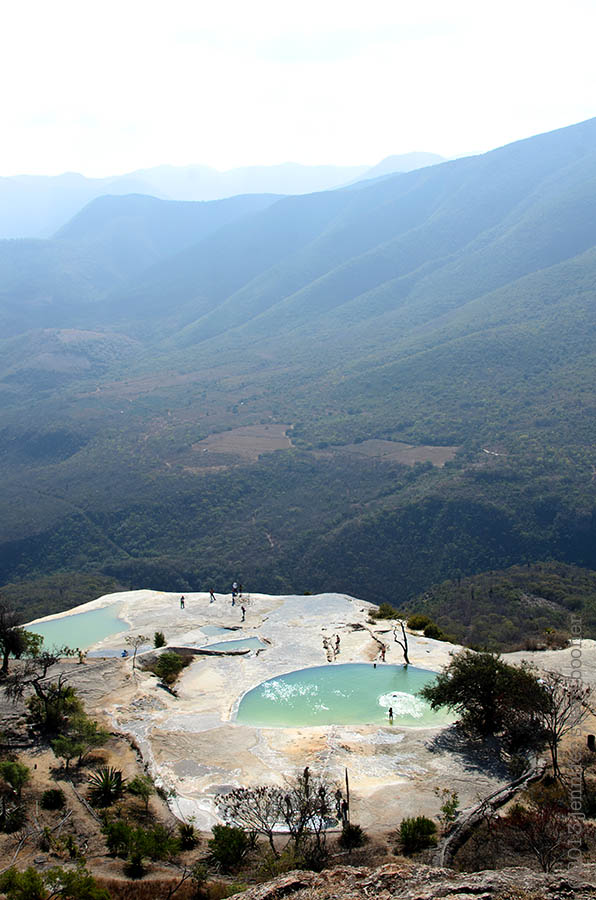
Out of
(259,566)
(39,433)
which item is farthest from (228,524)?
(39,433)

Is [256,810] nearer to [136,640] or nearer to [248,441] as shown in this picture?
[136,640]

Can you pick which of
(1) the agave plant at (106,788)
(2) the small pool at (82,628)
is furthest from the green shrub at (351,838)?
(2) the small pool at (82,628)

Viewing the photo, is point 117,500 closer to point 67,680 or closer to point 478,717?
point 67,680

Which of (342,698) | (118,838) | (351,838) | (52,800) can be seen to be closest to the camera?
(118,838)

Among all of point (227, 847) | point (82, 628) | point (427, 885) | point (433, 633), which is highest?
point (82, 628)

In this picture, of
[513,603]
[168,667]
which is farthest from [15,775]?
[513,603]

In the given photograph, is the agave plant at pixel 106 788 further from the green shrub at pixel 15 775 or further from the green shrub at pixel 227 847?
the green shrub at pixel 227 847
